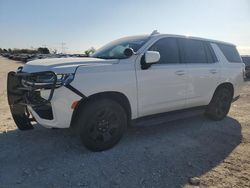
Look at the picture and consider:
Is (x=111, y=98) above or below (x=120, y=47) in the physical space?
below

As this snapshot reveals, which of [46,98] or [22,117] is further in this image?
[22,117]

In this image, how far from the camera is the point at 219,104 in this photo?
6.51 meters

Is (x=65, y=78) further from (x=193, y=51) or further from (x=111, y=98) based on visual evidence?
(x=193, y=51)

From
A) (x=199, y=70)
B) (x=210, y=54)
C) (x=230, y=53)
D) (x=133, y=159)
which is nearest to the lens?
(x=133, y=159)

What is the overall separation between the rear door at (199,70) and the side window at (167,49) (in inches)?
8.1

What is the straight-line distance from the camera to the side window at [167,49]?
5016mm

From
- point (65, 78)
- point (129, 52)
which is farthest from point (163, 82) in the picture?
point (65, 78)

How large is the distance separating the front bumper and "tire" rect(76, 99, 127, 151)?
0.78 feet

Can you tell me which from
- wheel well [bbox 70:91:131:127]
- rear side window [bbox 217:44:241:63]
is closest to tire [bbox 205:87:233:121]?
rear side window [bbox 217:44:241:63]

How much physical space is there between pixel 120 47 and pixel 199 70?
1.75 meters

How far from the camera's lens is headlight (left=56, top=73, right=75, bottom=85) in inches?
149

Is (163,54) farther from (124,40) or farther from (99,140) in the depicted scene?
(99,140)

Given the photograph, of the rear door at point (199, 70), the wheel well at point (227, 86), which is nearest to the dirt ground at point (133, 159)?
the rear door at point (199, 70)

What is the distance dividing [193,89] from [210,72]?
2.35ft
